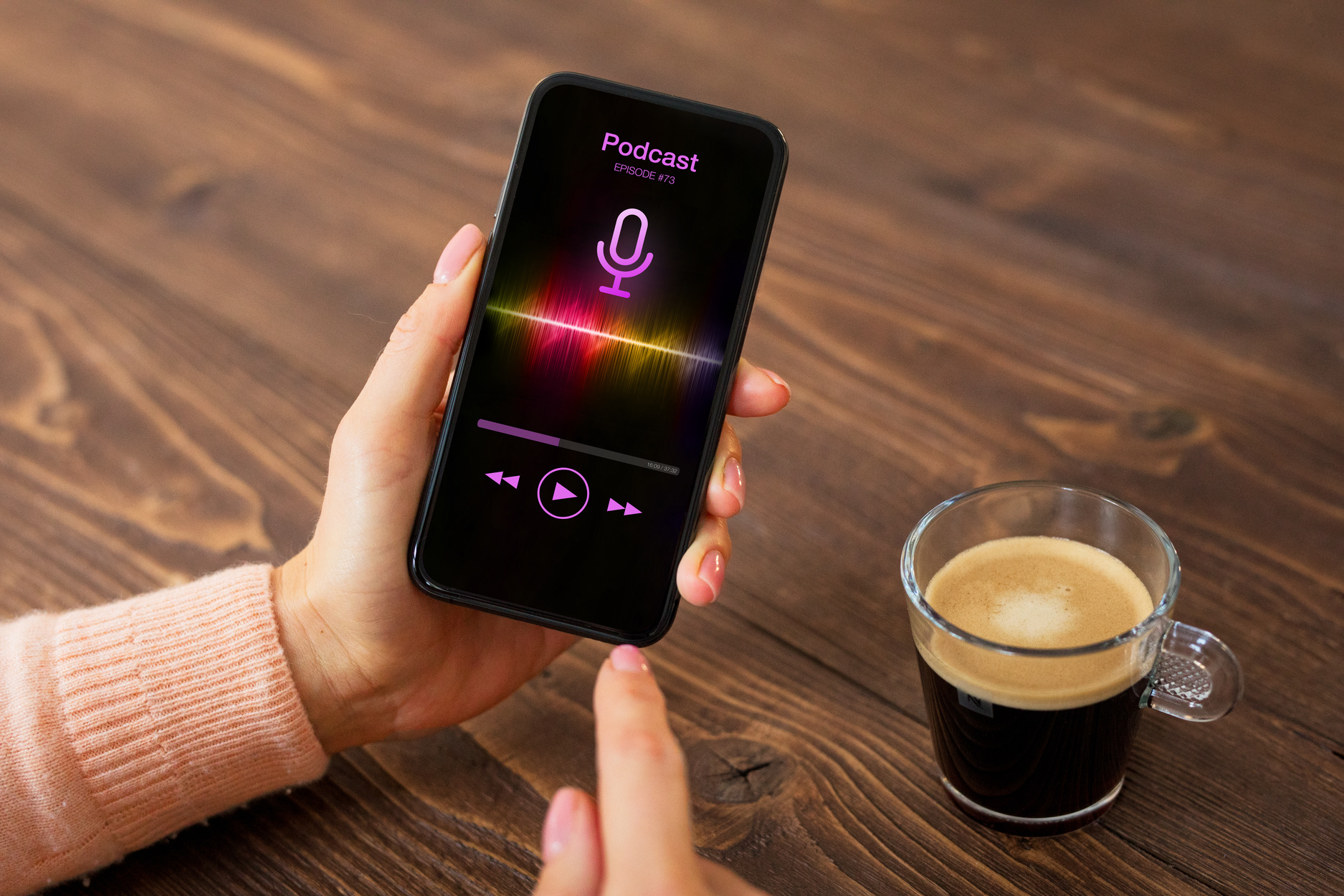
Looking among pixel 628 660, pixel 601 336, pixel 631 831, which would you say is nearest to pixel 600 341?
pixel 601 336

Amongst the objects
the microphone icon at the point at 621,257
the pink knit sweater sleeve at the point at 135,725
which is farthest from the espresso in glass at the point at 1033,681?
the pink knit sweater sleeve at the point at 135,725

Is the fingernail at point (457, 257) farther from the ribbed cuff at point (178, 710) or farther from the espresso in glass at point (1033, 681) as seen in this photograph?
the espresso in glass at point (1033, 681)

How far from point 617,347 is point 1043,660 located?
299mm

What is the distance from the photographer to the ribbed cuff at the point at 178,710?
65 cm

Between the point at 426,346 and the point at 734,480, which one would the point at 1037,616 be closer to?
the point at 734,480

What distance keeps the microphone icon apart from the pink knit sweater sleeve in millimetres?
286

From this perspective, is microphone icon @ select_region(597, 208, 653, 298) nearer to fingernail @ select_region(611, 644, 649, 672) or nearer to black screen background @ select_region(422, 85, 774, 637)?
black screen background @ select_region(422, 85, 774, 637)

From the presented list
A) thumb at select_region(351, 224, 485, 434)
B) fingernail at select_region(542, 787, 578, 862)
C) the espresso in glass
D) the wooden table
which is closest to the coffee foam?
the espresso in glass

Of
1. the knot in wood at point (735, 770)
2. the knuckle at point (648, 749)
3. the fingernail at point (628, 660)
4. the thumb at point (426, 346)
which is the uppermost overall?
the thumb at point (426, 346)

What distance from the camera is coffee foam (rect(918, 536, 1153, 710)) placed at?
553mm

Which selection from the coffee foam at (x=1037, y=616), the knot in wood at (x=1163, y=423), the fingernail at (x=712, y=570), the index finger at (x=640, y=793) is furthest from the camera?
the knot in wood at (x=1163, y=423)

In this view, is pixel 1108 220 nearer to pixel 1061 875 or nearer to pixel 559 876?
pixel 1061 875

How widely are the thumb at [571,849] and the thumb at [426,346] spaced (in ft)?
0.98

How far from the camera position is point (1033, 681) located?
55cm
